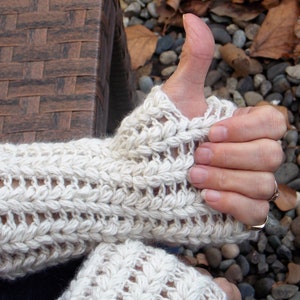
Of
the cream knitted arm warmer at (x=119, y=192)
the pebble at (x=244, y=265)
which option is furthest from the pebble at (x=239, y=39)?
the cream knitted arm warmer at (x=119, y=192)

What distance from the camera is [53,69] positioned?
860 millimetres

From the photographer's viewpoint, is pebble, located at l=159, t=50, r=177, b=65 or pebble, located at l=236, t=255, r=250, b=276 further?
pebble, located at l=159, t=50, r=177, b=65

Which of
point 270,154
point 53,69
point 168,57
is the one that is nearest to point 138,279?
point 270,154

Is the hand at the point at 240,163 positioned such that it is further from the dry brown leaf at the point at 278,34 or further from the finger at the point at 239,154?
the dry brown leaf at the point at 278,34

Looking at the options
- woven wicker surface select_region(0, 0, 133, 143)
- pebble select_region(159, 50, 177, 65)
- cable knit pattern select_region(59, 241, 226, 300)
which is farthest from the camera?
pebble select_region(159, 50, 177, 65)

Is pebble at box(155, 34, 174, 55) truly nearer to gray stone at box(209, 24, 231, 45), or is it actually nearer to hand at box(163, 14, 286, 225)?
gray stone at box(209, 24, 231, 45)

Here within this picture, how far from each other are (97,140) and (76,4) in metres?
0.24

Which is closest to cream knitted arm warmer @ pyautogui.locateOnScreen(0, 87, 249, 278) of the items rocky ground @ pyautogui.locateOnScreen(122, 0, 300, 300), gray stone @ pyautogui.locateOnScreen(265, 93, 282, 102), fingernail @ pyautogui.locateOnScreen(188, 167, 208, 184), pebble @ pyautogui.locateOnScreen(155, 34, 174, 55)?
fingernail @ pyautogui.locateOnScreen(188, 167, 208, 184)

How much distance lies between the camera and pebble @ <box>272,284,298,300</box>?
1267 mm

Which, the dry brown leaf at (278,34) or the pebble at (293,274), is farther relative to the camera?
the dry brown leaf at (278,34)

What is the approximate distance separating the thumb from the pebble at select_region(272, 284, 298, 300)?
0.65 m

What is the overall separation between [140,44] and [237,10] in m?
0.29

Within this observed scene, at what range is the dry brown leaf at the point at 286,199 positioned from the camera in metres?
1.34

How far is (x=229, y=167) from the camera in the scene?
2.50ft
